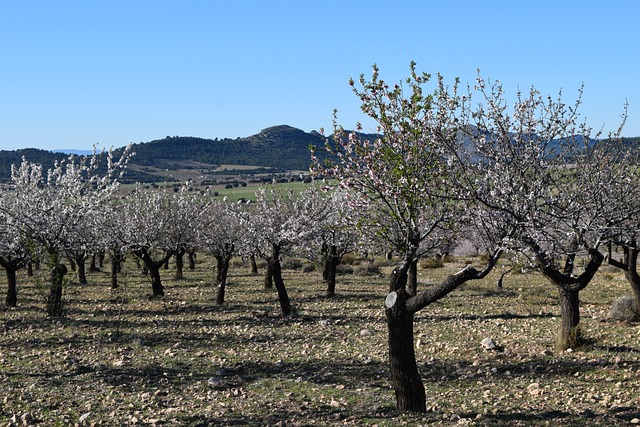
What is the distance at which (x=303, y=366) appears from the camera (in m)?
15.5

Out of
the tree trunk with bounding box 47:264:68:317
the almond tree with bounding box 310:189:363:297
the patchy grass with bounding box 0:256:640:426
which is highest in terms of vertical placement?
the almond tree with bounding box 310:189:363:297

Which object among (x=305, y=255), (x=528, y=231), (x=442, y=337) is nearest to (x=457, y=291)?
(x=305, y=255)

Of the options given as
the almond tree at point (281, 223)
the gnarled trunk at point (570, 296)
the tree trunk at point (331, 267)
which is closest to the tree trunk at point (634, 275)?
the gnarled trunk at point (570, 296)

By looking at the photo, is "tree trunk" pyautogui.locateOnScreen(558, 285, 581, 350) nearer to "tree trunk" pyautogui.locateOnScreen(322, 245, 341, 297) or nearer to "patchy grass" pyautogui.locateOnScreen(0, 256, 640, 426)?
"patchy grass" pyautogui.locateOnScreen(0, 256, 640, 426)

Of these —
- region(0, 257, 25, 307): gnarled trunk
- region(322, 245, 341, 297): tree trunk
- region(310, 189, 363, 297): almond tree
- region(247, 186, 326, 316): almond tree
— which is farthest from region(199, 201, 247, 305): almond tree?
region(0, 257, 25, 307): gnarled trunk

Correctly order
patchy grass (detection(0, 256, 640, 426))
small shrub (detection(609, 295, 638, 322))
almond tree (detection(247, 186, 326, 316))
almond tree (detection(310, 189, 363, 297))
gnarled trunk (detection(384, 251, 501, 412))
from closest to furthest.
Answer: gnarled trunk (detection(384, 251, 501, 412)) → patchy grass (detection(0, 256, 640, 426)) → small shrub (detection(609, 295, 638, 322)) → almond tree (detection(247, 186, 326, 316)) → almond tree (detection(310, 189, 363, 297))

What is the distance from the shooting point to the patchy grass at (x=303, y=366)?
10961 mm

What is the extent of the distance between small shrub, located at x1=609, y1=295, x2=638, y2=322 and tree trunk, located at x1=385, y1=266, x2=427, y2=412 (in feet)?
37.0

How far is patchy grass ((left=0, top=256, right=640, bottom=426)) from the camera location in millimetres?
10961

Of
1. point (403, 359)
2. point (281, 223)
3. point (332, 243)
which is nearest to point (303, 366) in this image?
point (403, 359)

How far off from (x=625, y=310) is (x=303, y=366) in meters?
10.9

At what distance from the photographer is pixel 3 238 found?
1125 inches

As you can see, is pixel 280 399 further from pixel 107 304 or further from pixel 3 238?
pixel 3 238

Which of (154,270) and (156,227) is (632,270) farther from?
(156,227)
